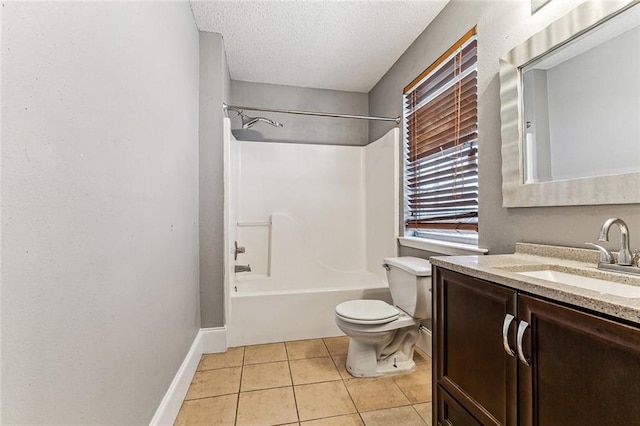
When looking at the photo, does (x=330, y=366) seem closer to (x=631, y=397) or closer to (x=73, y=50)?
(x=631, y=397)

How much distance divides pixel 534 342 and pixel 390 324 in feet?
3.51

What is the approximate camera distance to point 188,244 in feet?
6.24

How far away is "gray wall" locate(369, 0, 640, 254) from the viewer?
1188 millimetres

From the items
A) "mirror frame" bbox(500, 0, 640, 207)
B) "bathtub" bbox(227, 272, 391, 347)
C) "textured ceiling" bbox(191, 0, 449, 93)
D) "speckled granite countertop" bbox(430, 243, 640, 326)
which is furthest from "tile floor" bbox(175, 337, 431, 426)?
"textured ceiling" bbox(191, 0, 449, 93)

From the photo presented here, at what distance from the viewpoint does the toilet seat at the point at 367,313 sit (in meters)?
1.79

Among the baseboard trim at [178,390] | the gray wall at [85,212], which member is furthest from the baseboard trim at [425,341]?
the gray wall at [85,212]

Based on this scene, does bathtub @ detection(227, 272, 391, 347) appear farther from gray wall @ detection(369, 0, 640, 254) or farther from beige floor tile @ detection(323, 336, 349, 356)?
gray wall @ detection(369, 0, 640, 254)

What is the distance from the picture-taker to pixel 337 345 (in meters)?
2.33

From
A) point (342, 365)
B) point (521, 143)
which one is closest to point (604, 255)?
point (521, 143)

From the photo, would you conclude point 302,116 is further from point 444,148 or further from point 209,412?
point 209,412

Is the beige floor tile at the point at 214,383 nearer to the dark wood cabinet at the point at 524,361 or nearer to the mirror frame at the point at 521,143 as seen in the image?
the dark wood cabinet at the point at 524,361

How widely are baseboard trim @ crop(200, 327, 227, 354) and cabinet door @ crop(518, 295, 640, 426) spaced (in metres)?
1.95

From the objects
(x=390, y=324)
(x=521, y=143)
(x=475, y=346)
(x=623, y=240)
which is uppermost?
(x=521, y=143)

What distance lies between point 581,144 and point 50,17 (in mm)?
1754
